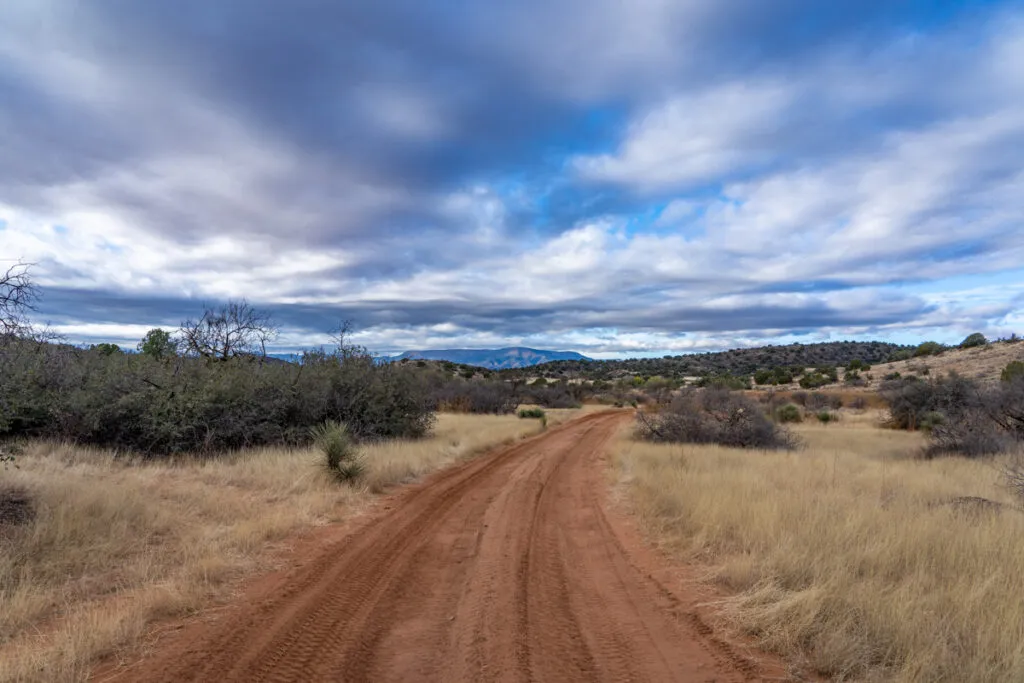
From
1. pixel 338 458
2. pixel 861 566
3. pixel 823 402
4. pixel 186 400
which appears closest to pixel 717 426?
pixel 338 458

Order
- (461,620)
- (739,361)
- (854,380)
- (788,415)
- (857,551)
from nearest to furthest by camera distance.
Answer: (461,620) < (857,551) < (788,415) < (854,380) < (739,361)

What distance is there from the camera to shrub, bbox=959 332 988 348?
6476cm

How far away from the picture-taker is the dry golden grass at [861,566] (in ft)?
14.2

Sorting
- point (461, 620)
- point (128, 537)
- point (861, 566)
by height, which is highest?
point (861, 566)

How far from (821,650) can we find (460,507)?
7.14m

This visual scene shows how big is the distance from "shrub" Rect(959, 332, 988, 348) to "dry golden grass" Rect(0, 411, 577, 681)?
74.9 metres

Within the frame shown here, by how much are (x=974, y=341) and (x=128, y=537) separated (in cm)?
8364

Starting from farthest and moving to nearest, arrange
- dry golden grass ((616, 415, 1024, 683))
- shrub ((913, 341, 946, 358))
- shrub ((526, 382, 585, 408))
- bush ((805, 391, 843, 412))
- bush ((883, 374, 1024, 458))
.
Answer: shrub ((913, 341, 946, 358)) → shrub ((526, 382, 585, 408)) → bush ((805, 391, 843, 412)) → bush ((883, 374, 1024, 458)) → dry golden grass ((616, 415, 1024, 683))

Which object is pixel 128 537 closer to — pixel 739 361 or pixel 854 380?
pixel 854 380

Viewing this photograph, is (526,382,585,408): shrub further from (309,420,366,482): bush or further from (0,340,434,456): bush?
(309,420,366,482): bush

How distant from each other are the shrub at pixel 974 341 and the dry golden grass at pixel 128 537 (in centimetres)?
7493

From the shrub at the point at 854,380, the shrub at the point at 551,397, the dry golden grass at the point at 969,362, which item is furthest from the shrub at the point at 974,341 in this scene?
the shrub at the point at 551,397

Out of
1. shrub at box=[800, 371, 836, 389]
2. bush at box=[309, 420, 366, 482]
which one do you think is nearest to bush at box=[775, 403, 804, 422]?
shrub at box=[800, 371, 836, 389]

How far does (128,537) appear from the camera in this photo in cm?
769
